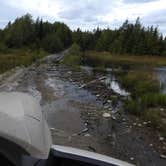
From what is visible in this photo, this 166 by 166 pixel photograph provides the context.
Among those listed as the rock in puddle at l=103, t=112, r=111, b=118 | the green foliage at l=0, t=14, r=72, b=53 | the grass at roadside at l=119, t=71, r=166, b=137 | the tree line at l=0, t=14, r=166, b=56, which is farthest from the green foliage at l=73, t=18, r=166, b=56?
the rock in puddle at l=103, t=112, r=111, b=118

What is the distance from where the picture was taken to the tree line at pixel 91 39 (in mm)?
72062

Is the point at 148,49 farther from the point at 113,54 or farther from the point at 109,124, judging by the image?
the point at 109,124

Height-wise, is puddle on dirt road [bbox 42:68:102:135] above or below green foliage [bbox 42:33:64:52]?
below

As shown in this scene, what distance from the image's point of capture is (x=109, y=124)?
11.6m

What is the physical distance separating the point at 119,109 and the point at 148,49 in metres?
59.8

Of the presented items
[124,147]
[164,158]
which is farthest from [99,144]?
[164,158]

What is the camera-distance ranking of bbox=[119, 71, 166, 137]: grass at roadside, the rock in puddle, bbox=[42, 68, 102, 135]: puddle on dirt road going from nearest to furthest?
bbox=[42, 68, 102, 135]: puddle on dirt road, bbox=[119, 71, 166, 137]: grass at roadside, the rock in puddle

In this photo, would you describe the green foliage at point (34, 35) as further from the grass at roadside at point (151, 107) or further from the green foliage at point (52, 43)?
the grass at roadside at point (151, 107)

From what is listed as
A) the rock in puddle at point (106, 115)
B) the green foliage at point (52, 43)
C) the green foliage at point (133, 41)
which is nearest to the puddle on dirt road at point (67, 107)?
the rock in puddle at point (106, 115)

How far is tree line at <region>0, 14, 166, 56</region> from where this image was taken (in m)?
72.1

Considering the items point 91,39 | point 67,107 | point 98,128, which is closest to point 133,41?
point 91,39

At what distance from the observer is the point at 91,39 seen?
9550 cm

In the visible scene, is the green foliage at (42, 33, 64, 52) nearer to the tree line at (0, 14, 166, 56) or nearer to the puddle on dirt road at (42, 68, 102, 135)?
the tree line at (0, 14, 166, 56)

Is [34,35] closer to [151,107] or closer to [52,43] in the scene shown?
[52,43]
